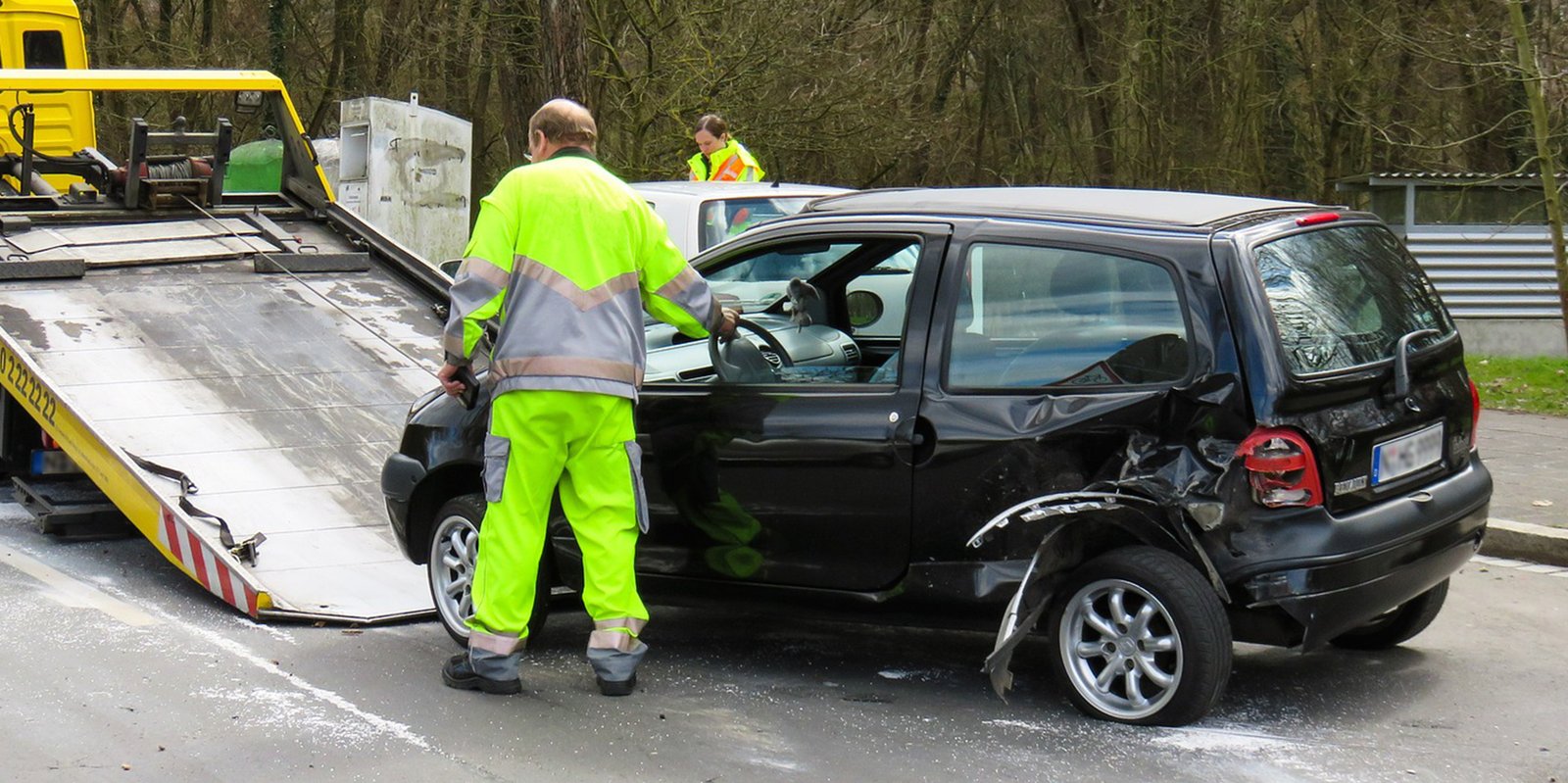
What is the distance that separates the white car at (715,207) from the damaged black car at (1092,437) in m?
4.37

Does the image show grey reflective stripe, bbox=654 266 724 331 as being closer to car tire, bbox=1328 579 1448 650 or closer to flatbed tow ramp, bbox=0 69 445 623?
flatbed tow ramp, bbox=0 69 445 623

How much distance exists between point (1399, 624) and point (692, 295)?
2.68 metres

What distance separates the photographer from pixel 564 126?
560 centimetres

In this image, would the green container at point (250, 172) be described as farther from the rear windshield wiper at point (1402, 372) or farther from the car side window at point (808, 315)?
the rear windshield wiper at point (1402, 372)

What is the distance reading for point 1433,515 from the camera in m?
5.25

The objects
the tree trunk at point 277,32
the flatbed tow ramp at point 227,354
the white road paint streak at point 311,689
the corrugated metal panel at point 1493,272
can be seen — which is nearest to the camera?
the white road paint streak at point 311,689

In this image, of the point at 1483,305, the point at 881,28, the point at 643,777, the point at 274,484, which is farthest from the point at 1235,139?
the point at 643,777

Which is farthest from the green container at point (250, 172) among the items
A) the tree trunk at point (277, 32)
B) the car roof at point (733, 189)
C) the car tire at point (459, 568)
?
the car tire at point (459, 568)

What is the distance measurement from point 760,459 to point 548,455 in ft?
2.22

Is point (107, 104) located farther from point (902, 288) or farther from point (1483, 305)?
point (902, 288)

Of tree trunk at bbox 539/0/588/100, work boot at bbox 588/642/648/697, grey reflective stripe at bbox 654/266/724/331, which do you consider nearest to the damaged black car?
grey reflective stripe at bbox 654/266/724/331

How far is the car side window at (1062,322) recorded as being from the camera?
16.5 feet

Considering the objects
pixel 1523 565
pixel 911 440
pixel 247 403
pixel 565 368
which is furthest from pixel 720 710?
pixel 1523 565

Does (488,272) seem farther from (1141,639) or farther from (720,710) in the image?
(1141,639)
